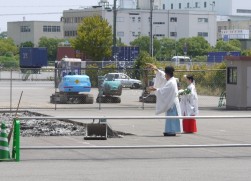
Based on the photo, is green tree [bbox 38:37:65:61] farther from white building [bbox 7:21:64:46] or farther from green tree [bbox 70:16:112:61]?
green tree [bbox 70:16:112:61]

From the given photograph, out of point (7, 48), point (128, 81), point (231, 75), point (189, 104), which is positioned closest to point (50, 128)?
point (189, 104)

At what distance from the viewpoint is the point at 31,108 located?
34844mm

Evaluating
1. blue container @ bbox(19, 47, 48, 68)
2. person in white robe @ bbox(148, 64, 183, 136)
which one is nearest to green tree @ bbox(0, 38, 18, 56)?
blue container @ bbox(19, 47, 48, 68)

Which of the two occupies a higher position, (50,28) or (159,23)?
(159,23)

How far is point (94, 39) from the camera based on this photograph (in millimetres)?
76312

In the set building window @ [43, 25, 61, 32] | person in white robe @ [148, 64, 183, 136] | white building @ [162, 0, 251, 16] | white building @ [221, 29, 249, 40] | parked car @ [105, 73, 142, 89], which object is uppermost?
white building @ [162, 0, 251, 16]

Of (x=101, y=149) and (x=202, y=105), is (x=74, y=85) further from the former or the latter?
(x=101, y=149)

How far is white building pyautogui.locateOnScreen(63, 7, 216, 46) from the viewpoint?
124 meters

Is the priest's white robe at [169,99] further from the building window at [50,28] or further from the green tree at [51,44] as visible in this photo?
the building window at [50,28]

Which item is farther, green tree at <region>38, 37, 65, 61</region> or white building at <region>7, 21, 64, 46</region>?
white building at <region>7, 21, 64, 46</region>

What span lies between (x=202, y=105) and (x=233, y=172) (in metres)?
26.2

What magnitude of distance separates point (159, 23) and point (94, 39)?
52.4 metres

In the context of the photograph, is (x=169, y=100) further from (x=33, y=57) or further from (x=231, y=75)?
(x=33, y=57)

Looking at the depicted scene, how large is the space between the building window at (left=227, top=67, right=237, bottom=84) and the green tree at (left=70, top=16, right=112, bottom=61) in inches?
1572
